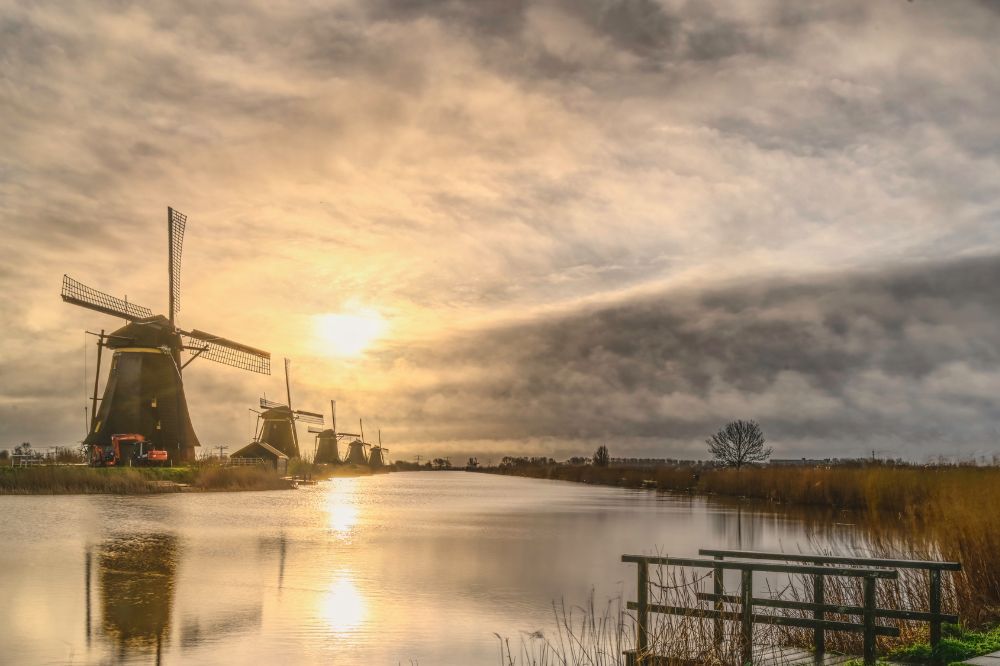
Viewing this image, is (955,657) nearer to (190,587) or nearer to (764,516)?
(190,587)

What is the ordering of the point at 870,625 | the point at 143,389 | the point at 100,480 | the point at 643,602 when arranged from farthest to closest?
the point at 143,389, the point at 100,480, the point at 643,602, the point at 870,625

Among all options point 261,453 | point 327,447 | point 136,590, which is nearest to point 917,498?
point 136,590

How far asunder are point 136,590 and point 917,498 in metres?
23.3

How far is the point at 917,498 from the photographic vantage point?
2842cm

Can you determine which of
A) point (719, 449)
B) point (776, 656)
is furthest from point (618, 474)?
point (776, 656)

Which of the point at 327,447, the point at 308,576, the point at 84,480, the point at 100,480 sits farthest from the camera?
the point at 327,447

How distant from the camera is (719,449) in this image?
9831cm

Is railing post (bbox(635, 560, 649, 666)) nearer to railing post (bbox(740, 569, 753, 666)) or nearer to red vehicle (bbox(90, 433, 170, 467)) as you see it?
railing post (bbox(740, 569, 753, 666))

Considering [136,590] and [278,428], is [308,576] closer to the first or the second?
[136,590]

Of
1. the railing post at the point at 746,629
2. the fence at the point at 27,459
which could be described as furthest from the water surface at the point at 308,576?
the fence at the point at 27,459

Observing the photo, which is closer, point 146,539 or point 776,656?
point 776,656

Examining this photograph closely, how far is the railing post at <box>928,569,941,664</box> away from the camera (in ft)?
29.8

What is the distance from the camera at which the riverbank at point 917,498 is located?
40.2 ft

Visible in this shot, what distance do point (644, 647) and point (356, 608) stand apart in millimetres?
7542
